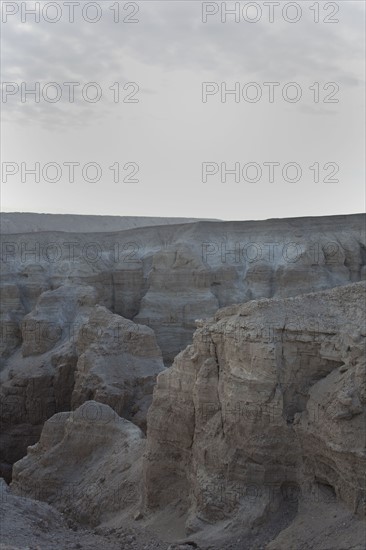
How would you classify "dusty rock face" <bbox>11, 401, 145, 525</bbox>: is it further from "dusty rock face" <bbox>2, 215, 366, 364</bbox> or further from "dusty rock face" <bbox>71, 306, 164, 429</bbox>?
"dusty rock face" <bbox>2, 215, 366, 364</bbox>

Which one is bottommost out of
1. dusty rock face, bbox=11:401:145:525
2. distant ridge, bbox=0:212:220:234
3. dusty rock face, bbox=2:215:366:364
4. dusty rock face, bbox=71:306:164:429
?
dusty rock face, bbox=11:401:145:525

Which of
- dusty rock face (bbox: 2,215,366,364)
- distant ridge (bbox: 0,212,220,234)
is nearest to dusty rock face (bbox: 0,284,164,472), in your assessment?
dusty rock face (bbox: 2,215,366,364)

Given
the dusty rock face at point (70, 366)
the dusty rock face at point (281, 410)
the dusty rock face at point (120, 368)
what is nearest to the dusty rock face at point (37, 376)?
the dusty rock face at point (70, 366)

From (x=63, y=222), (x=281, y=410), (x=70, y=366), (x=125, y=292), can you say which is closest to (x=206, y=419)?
(x=281, y=410)

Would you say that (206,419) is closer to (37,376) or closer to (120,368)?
(120,368)

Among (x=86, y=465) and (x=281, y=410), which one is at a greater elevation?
(x=281, y=410)

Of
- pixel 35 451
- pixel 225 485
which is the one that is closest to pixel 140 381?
pixel 35 451

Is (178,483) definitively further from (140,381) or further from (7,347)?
(7,347)
